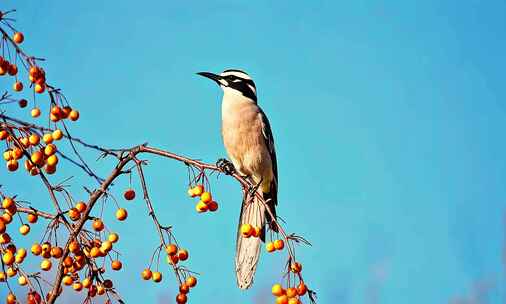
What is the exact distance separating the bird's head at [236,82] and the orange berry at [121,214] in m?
3.38

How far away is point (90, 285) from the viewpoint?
101 inches

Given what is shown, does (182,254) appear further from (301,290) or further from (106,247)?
(301,290)

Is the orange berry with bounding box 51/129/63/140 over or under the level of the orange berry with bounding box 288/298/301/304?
over

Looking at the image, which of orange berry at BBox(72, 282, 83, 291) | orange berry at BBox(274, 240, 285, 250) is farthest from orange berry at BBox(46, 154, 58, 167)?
orange berry at BBox(274, 240, 285, 250)

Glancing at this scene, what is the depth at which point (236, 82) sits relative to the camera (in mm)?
6035

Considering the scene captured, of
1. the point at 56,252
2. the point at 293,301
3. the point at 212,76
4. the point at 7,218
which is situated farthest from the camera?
the point at 212,76

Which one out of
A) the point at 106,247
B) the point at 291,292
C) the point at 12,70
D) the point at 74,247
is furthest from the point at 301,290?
the point at 12,70

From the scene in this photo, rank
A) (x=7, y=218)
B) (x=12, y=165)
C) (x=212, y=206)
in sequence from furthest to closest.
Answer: (x=212, y=206), (x=12, y=165), (x=7, y=218)

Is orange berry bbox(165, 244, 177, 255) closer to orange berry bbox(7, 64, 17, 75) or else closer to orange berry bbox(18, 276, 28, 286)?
orange berry bbox(18, 276, 28, 286)

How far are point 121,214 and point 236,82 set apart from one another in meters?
3.46

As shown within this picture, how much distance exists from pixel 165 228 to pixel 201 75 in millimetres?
3219

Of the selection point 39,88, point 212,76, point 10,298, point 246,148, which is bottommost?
point 10,298

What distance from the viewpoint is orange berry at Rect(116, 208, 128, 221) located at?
8.84 feet

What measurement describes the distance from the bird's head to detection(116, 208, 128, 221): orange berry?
338 centimetres
